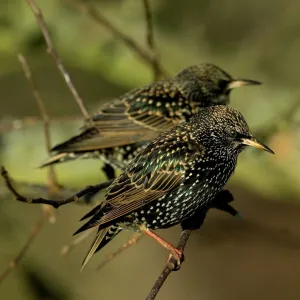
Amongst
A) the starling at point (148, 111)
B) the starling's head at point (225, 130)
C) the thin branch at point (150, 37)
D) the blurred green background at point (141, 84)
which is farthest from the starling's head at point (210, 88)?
the starling's head at point (225, 130)

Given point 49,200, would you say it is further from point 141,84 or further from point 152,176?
point 141,84

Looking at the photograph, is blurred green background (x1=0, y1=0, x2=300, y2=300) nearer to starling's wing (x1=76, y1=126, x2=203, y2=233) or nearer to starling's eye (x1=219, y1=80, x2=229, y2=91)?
starling's eye (x1=219, y1=80, x2=229, y2=91)

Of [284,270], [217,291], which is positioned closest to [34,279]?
[217,291]

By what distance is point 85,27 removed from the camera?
26.0ft

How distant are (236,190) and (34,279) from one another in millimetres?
2537

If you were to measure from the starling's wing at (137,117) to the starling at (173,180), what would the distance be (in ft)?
3.99

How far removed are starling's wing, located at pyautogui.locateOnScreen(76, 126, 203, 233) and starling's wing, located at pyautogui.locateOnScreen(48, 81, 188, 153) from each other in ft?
3.88

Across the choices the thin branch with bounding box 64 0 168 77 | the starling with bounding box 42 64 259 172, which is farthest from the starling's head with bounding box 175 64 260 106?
the thin branch with bounding box 64 0 168 77

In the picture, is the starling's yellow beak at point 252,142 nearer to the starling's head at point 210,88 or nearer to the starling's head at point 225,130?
the starling's head at point 225,130

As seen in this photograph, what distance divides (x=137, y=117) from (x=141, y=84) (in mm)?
2290

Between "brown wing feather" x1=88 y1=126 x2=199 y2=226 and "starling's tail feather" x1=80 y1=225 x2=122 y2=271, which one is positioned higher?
"brown wing feather" x1=88 y1=126 x2=199 y2=226

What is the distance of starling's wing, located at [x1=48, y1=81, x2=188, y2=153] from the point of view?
5453 mm

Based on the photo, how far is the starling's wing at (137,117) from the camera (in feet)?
17.9

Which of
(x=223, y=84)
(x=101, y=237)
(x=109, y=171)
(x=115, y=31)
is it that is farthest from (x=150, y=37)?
(x=101, y=237)
